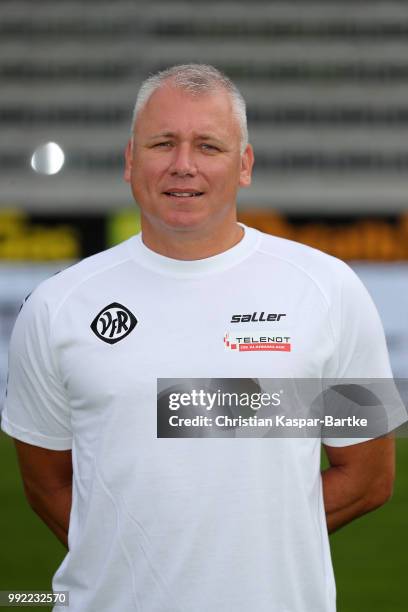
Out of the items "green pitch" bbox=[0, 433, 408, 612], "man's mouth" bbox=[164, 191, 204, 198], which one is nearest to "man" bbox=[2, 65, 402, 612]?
"man's mouth" bbox=[164, 191, 204, 198]

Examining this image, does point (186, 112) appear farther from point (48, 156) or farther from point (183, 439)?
point (48, 156)

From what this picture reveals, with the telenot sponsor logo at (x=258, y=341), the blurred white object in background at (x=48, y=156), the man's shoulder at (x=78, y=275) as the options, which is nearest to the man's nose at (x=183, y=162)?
the man's shoulder at (x=78, y=275)

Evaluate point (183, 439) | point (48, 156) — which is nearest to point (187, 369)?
point (183, 439)

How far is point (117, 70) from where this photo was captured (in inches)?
2019

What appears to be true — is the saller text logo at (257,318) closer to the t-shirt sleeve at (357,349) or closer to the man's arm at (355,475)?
the t-shirt sleeve at (357,349)

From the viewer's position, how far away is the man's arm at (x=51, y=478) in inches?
130

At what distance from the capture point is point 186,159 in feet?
9.86

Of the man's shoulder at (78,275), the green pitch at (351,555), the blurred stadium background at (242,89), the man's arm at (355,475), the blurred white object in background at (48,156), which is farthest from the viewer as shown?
the blurred stadium background at (242,89)

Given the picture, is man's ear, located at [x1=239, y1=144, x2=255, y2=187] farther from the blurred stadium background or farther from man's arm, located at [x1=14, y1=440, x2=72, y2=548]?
the blurred stadium background

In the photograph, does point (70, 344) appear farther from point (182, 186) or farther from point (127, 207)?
point (127, 207)

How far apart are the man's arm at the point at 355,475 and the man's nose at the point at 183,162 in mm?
909

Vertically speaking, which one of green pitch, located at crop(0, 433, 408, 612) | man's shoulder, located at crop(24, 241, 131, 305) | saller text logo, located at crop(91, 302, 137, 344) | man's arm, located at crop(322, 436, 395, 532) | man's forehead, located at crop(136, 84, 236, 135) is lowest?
green pitch, located at crop(0, 433, 408, 612)

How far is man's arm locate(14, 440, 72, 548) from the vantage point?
3.30 meters

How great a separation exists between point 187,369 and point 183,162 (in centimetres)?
56
